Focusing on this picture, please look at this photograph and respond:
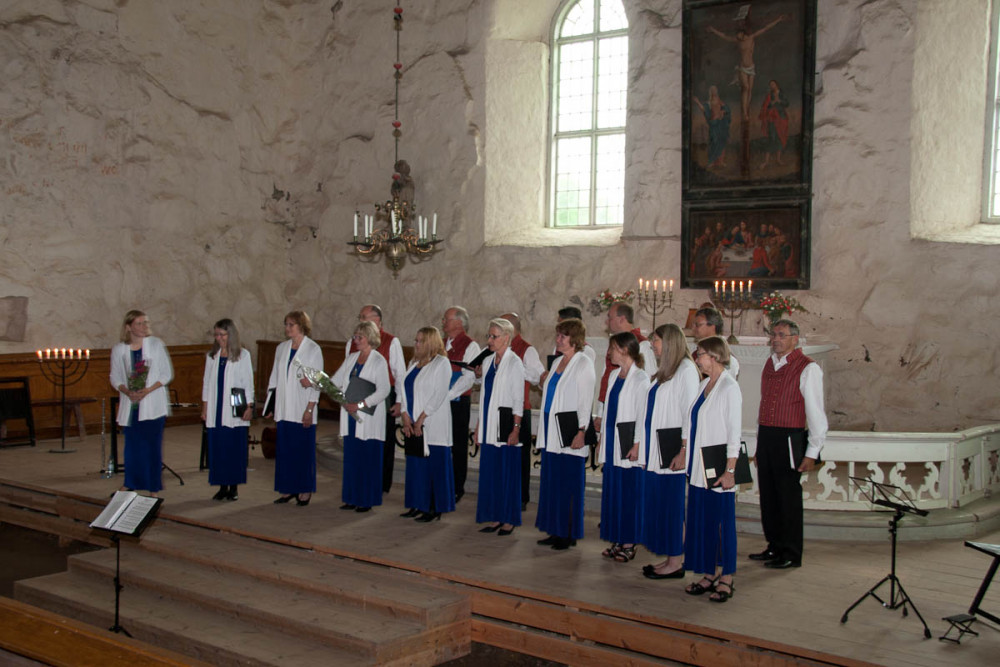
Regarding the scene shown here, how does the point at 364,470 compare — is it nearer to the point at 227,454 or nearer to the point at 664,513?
the point at 227,454

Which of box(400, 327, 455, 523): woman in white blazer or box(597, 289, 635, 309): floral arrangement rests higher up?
box(597, 289, 635, 309): floral arrangement

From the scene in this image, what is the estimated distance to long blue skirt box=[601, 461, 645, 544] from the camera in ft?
21.7

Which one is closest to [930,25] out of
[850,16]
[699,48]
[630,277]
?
[850,16]

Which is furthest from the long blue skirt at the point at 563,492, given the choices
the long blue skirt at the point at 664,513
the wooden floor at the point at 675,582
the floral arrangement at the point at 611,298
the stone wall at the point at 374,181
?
the stone wall at the point at 374,181

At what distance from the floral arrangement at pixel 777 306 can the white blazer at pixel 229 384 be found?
5540mm

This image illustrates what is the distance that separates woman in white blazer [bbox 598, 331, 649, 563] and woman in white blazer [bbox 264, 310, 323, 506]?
9.17ft

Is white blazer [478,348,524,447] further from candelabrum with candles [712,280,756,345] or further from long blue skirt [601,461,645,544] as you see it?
candelabrum with candles [712,280,756,345]

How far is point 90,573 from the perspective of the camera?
23.8 feet

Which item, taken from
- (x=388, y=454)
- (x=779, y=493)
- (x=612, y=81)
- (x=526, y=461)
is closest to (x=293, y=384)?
(x=388, y=454)

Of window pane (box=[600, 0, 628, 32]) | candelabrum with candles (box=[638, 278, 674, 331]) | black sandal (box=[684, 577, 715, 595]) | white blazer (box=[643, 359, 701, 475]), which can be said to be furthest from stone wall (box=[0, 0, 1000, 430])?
black sandal (box=[684, 577, 715, 595])

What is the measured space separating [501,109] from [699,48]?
322 cm

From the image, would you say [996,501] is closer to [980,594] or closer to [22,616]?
[980,594]

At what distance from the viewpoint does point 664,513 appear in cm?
629

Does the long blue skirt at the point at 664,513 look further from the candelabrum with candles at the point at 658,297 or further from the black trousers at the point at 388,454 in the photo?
the candelabrum with candles at the point at 658,297
